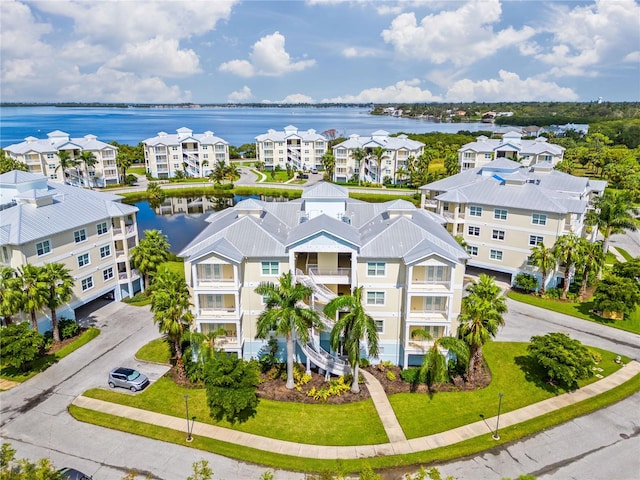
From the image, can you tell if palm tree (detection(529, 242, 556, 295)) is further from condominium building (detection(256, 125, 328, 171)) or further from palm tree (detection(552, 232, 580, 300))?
condominium building (detection(256, 125, 328, 171))

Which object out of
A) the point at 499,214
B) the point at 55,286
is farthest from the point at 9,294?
the point at 499,214

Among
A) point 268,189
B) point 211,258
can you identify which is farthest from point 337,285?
point 268,189

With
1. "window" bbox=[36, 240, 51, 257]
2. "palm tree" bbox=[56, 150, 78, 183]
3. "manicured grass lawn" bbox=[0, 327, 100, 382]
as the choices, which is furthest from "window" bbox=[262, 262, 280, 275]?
"palm tree" bbox=[56, 150, 78, 183]

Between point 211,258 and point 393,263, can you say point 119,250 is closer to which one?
point 211,258

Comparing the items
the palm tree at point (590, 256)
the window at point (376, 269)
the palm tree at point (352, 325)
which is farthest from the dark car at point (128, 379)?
the palm tree at point (590, 256)

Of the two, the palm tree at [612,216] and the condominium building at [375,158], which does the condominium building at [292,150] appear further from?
the palm tree at [612,216]

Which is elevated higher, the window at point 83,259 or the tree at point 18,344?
the window at point 83,259
